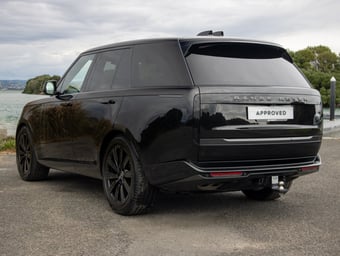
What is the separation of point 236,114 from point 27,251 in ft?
6.57

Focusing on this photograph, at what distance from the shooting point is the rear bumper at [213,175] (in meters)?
4.44

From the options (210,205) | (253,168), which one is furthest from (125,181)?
(253,168)

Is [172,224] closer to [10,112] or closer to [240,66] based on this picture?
[240,66]

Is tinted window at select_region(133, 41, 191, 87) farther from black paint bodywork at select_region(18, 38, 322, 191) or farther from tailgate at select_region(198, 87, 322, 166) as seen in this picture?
tailgate at select_region(198, 87, 322, 166)

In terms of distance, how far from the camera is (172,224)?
4883 millimetres

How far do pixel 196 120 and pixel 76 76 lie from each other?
8.27ft

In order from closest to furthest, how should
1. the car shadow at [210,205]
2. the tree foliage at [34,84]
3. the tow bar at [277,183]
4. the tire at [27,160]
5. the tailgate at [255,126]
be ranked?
the tailgate at [255,126] < the tow bar at [277,183] < the car shadow at [210,205] < the tire at [27,160] < the tree foliage at [34,84]

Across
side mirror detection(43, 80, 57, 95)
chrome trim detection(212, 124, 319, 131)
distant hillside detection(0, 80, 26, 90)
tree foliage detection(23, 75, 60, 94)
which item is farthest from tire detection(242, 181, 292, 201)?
distant hillside detection(0, 80, 26, 90)

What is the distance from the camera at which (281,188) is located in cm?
497

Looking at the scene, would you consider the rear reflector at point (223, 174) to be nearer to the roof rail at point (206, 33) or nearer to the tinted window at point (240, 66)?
the tinted window at point (240, 66)

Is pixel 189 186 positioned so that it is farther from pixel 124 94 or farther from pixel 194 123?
pixel 124 94

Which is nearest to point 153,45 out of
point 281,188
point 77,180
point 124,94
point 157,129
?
point 124,94

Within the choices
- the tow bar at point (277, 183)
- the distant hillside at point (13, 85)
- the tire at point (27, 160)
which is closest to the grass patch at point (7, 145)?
the distant hillside at point (13, 85)

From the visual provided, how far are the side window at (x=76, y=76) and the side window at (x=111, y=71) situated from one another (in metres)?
0.22
